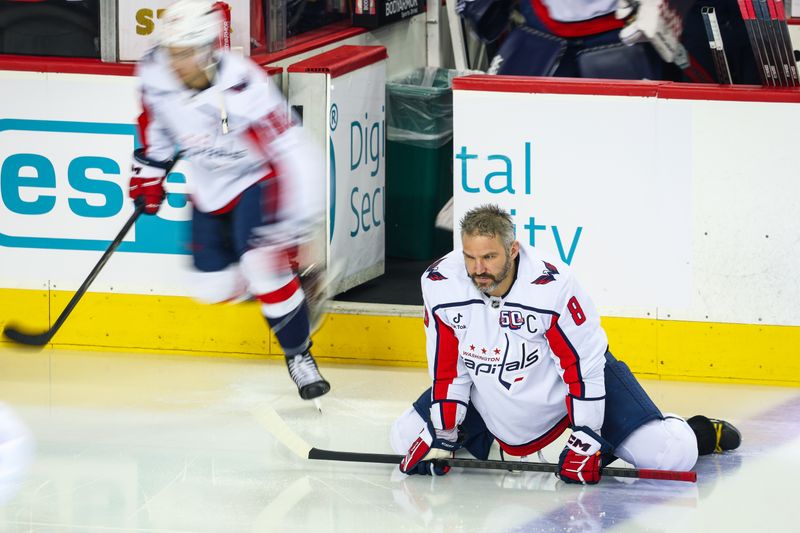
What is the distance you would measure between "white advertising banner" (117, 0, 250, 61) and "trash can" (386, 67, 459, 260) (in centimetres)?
109

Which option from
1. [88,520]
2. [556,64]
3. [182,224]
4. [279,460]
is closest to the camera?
[88,520]

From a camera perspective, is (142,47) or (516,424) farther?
(142,47)

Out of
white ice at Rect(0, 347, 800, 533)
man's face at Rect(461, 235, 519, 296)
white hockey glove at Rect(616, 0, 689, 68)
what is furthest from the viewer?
white hockey glove at Rect(616, 0, 689, 68)

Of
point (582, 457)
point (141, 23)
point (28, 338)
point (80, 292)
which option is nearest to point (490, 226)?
point (582, 457)

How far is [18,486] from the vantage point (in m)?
4.18

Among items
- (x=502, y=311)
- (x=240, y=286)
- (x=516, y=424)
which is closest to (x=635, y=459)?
(x=516, y=424)

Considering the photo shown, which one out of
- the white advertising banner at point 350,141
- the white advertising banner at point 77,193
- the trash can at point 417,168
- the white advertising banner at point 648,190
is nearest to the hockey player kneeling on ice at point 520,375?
the white advertising banner at point 648,190

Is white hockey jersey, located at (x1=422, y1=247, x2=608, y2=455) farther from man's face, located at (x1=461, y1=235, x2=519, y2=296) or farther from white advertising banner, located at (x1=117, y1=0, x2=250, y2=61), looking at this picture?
white advertising banner, located at (x1=117, y1=0, x2=250, y2=61)

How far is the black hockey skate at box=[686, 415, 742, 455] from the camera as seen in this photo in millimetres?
4402

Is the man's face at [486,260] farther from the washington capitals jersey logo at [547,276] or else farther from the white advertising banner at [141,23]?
the white advertising banner at [141,23]

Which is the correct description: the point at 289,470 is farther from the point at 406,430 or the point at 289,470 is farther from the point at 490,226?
the point at 490,226

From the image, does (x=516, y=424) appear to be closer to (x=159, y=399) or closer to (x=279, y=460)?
(x=279, y=460)

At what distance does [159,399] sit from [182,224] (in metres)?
0.74

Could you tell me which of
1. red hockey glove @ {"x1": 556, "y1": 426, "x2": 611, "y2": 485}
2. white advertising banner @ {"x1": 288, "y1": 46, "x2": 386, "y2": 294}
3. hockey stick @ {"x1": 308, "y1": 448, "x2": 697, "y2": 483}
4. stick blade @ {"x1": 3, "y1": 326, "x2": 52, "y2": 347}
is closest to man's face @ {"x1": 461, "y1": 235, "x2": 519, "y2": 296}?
red hockey glove @ {"x1": 556, "y1": 426, "x2": 611, "y2": 485}
